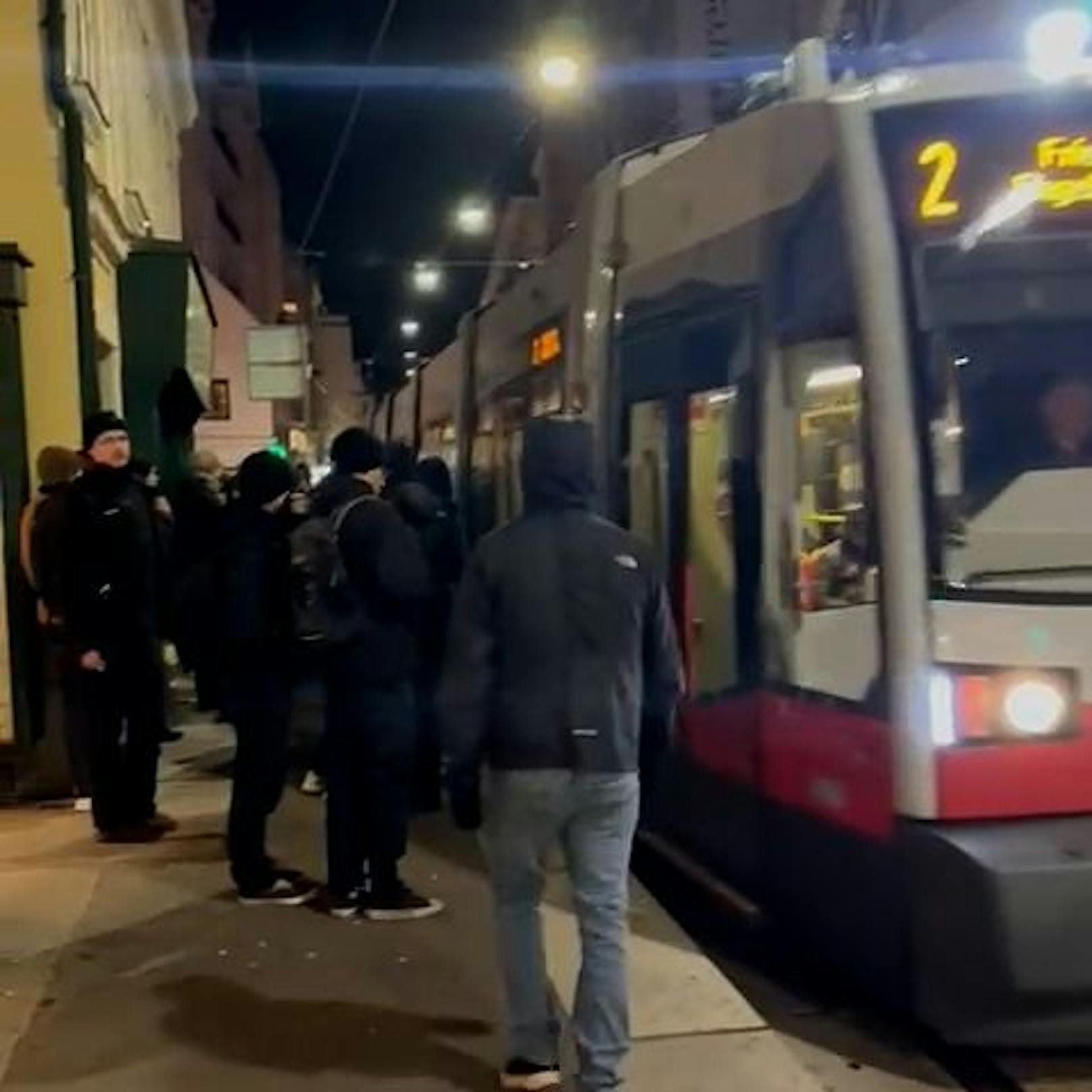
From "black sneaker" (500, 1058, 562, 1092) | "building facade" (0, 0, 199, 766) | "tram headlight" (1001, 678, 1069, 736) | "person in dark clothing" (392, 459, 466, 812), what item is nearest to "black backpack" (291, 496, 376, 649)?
"person in dark clothing" (392, 459, 466, 812)

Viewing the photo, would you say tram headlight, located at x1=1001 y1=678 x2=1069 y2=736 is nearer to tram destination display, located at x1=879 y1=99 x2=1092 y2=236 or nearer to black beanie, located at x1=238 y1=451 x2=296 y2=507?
tram destination display, located at x1=879 y1=99 x2=1092 y2=236

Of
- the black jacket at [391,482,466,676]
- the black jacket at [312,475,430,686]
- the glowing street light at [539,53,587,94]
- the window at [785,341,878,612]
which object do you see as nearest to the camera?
the window at [785,341,878,612]

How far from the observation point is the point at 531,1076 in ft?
16.0

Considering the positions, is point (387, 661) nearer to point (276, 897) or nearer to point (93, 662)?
point (276, 897)

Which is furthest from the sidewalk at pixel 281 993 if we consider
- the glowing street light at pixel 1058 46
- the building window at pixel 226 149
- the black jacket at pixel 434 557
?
the building window at pixel 226 149

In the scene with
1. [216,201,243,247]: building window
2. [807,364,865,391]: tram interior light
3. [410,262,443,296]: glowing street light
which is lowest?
[807,364,865,391]: tram interior light

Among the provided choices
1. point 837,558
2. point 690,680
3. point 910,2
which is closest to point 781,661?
point 837,558

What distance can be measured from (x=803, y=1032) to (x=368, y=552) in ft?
7.12

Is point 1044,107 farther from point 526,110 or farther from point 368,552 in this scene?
point 526,110

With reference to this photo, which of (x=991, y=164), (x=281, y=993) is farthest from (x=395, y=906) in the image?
(x=991, y=164)

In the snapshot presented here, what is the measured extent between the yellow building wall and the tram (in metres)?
4.32

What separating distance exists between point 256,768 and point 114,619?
1.53 m

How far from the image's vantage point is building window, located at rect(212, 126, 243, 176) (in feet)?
146

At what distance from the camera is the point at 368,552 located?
21.3ft
